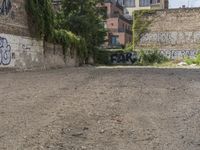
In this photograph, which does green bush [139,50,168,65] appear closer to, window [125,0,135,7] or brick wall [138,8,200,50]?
brick wall [138,8,200,50]

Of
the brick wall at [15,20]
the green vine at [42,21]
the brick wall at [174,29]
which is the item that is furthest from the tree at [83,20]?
the brick wall at [15,20]

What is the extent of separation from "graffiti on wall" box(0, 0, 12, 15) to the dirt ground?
1176 cm

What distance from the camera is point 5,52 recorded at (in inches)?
1000

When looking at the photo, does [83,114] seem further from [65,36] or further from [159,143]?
[65,36]

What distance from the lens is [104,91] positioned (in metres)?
14.2

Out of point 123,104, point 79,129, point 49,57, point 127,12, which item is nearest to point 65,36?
point 49,57

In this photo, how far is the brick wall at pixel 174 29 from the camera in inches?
2296

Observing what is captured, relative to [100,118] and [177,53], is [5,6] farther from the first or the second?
[177,53]

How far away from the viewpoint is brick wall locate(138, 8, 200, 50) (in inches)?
2296

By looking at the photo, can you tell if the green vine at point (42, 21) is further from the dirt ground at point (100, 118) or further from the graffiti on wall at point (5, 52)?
the dirt ground at point (100, 118)

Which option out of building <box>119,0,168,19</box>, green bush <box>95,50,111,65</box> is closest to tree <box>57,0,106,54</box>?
green bush <box>95,50,111,65</box>

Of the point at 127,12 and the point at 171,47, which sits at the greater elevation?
the point at 127,12

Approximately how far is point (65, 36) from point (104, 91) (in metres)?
23.6

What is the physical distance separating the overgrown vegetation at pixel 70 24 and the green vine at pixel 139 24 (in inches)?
305
